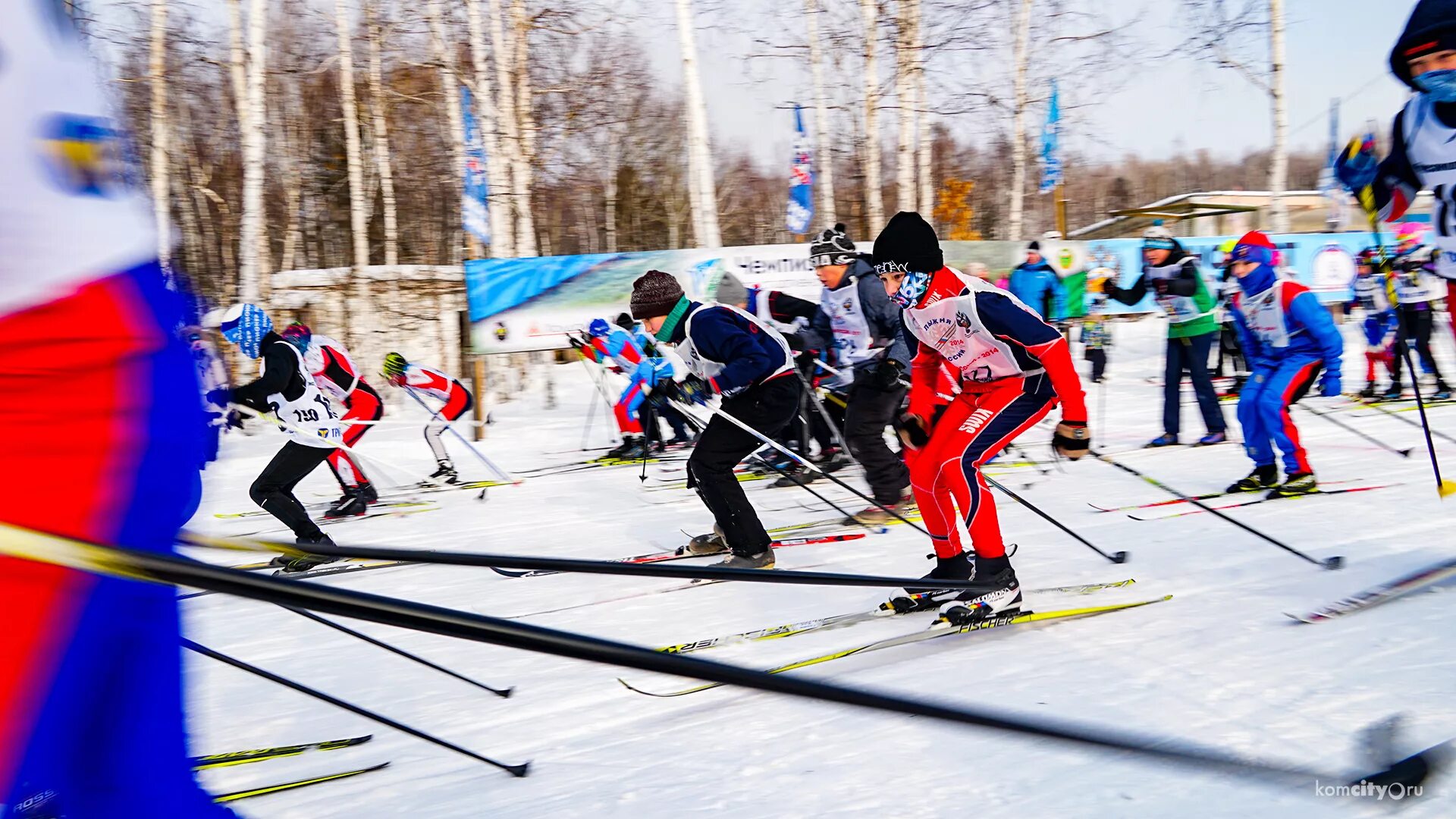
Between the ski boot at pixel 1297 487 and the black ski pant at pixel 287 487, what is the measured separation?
636cm

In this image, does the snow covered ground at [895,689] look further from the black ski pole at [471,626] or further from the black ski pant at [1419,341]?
the black ski pant at [1419,341]

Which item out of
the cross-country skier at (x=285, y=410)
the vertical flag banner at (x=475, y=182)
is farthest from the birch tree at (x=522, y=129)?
the cross-country skier at (x=285, y=410)

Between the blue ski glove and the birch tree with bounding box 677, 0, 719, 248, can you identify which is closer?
the blue ski glove

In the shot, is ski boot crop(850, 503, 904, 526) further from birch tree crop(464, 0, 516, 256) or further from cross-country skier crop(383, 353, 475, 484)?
birch tree crop(464, 0, 516, 256)

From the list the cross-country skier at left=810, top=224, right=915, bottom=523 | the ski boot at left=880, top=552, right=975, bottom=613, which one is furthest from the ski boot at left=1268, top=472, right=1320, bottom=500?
the ski boot at left=880, top=552, right=975, bottom=613

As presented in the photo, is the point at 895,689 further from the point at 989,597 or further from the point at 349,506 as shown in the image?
the point at 349,506

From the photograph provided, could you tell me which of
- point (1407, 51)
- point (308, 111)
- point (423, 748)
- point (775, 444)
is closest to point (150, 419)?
point (423, 748)

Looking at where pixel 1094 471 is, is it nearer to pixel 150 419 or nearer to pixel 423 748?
pixel 423 748

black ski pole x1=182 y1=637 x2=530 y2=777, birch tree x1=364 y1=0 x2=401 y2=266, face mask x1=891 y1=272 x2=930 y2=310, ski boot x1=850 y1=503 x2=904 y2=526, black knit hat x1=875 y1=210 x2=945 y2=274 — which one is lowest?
ski boot x1=850 y1=503 x2=904 y2=526

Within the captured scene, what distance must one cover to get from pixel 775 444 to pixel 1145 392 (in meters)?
10.1

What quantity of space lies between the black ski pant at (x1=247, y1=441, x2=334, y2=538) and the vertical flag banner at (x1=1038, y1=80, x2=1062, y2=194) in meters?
17.6

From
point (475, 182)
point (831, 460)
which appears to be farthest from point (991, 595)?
point (475, 182)

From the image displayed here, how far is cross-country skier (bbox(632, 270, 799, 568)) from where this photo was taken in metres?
5.52

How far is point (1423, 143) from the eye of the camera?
3.88 metres
